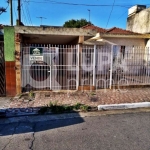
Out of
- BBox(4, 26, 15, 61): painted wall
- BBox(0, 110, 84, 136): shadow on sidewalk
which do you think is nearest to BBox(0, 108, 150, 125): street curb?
BBox(0, 110, 84, 136): shadow on sidewalk

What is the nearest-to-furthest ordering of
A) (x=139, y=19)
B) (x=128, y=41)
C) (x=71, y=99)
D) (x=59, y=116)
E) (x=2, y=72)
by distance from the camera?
1. (x=59, y=116)
2. (x=71, y=99)
3. (x=2, y=72)
4. (x=128, y=41)
5. (x=139, y=19)

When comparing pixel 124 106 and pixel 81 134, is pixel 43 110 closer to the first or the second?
pixel 81 134

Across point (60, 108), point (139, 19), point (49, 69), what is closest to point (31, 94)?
point (49, 69)

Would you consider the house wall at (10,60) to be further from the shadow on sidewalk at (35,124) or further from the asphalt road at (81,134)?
the asphalt road at (81,134)

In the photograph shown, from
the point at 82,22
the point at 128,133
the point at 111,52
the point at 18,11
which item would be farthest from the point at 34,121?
the point at 82,22

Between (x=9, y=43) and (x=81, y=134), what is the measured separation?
5.59 m

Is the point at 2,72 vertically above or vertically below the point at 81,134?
above

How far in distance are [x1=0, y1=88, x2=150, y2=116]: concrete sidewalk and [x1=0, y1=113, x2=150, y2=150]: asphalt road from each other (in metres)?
1.14

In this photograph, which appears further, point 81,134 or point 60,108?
point 60,108

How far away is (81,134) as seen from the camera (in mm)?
4281

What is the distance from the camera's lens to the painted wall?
26.0 feet

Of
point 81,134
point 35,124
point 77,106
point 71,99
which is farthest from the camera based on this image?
point 71,99

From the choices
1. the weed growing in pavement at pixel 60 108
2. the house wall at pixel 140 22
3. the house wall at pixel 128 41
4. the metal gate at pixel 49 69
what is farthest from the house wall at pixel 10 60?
the house wall at pixel 140 22

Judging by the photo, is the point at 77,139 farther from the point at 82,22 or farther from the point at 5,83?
the point at 82,22
